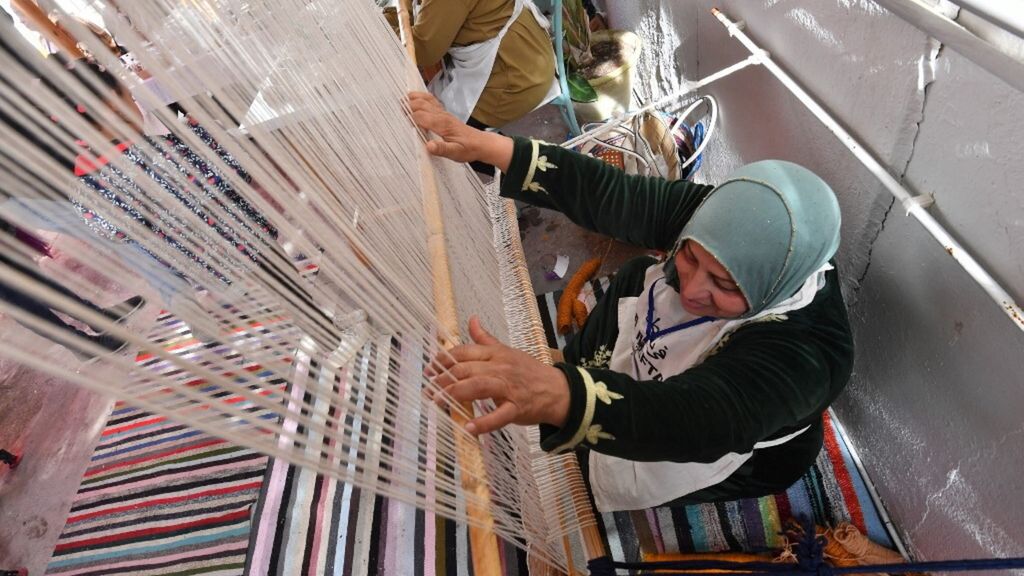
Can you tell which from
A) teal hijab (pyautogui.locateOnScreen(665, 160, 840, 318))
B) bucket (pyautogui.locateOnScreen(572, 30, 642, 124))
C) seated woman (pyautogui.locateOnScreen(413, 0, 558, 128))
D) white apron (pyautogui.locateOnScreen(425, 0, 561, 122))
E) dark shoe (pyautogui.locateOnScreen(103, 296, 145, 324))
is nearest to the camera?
dark shoe (pyautogui.locateOnScreen(103, 296, 145, 324))

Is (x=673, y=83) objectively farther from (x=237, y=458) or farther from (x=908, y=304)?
(x=237, y=458)

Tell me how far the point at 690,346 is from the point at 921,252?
1.39 feet

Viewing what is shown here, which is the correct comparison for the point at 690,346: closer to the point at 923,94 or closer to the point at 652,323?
the point at 652,323

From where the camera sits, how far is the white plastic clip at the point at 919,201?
0.94 m

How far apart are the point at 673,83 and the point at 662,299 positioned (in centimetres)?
146

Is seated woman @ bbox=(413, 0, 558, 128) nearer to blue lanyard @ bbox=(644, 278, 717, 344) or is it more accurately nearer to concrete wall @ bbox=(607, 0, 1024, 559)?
concrete wall @ bbox=(607, 0, 1024, 559)

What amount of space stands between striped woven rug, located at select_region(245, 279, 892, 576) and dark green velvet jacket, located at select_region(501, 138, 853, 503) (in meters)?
0.08

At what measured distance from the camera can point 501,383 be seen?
0.76m

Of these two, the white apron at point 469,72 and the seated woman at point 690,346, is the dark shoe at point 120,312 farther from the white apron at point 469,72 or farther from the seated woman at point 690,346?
the white apron at point 469,72

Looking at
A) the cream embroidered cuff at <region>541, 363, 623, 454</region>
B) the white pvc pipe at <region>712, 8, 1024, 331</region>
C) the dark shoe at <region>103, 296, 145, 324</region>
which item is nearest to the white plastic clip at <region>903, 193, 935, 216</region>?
the white pvc pipe at <region>712, 8, 1024, 331</region>

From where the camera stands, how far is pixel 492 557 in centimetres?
77

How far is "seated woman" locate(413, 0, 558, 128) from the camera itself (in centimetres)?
219

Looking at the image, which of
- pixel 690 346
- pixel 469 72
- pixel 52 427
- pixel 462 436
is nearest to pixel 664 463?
pixel 690 346

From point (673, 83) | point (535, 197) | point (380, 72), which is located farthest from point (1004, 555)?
point (673, 83)
